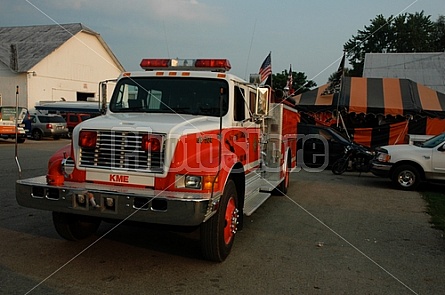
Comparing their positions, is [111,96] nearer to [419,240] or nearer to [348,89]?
[419,240]

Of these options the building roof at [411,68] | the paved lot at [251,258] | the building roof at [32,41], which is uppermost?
the building roof at [32,41]

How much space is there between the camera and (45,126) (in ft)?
93.0

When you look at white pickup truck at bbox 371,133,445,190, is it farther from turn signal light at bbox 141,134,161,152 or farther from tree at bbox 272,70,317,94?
tree at bbox 272,70,317,94

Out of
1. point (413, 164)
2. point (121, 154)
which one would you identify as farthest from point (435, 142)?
point (121, 154)

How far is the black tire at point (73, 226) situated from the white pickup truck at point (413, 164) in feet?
28.1

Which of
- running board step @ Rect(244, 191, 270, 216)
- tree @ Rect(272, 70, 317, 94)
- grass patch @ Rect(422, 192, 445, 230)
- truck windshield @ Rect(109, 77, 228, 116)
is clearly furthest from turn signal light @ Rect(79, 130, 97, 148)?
tree @ Rect(272, 70, 317, 94)

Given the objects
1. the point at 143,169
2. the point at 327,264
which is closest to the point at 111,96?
the point at 143,169

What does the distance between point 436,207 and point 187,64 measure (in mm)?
6390

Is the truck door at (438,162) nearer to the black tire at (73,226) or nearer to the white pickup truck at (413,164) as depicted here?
the white pickup truck at (413,164)

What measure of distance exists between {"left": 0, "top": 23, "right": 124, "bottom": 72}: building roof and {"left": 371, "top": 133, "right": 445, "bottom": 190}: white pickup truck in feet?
108

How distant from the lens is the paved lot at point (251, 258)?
185 inches

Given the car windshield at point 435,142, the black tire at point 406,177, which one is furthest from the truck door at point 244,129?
the car windshield at point 435,142

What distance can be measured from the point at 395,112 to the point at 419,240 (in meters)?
13.9

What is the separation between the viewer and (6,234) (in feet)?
20.5
